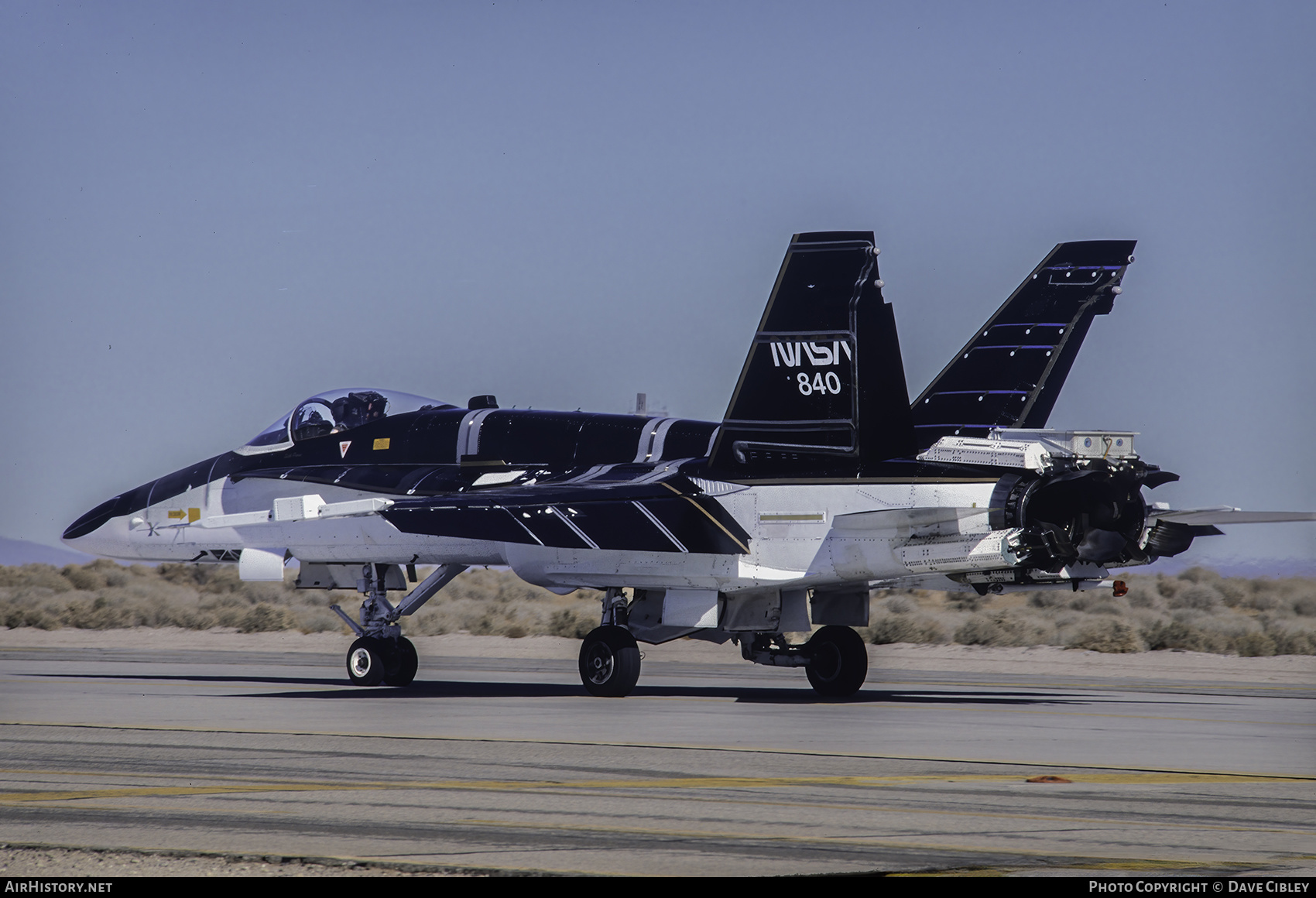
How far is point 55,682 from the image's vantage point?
2239 centimetres

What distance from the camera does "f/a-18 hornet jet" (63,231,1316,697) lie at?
16156 millimetres

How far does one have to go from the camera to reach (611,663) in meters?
18.7

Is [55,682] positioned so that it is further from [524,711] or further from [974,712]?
[974,712]

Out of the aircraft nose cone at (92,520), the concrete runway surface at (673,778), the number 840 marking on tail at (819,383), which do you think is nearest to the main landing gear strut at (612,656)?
the concrete runway surface at (673,778)

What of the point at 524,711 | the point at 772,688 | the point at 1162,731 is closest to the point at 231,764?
the point at 524,711

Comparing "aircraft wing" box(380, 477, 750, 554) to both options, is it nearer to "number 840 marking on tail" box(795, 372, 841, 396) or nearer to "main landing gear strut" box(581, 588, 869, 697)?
"main landing gear strut" box(581, 588, 869, 697)

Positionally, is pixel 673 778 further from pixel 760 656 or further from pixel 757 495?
pixel 760 656

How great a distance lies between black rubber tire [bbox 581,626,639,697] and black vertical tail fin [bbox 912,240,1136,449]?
4696 millimetres

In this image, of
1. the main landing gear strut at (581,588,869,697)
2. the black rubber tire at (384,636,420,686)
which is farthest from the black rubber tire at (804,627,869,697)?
the black rubber tire at (384,636,420,686)

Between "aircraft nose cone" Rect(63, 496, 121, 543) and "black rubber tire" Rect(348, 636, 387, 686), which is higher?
"aircraft nose cone" Rect(63, 496, 121, 543)

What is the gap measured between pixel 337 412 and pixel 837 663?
26.5 ft

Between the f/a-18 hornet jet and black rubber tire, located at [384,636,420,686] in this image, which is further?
black rubber tire, located at [384,636,420,686]

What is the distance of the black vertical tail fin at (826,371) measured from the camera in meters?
16.4

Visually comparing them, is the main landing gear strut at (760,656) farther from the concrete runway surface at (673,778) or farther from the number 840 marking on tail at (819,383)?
the number 840 marking on tail at (819,383)
